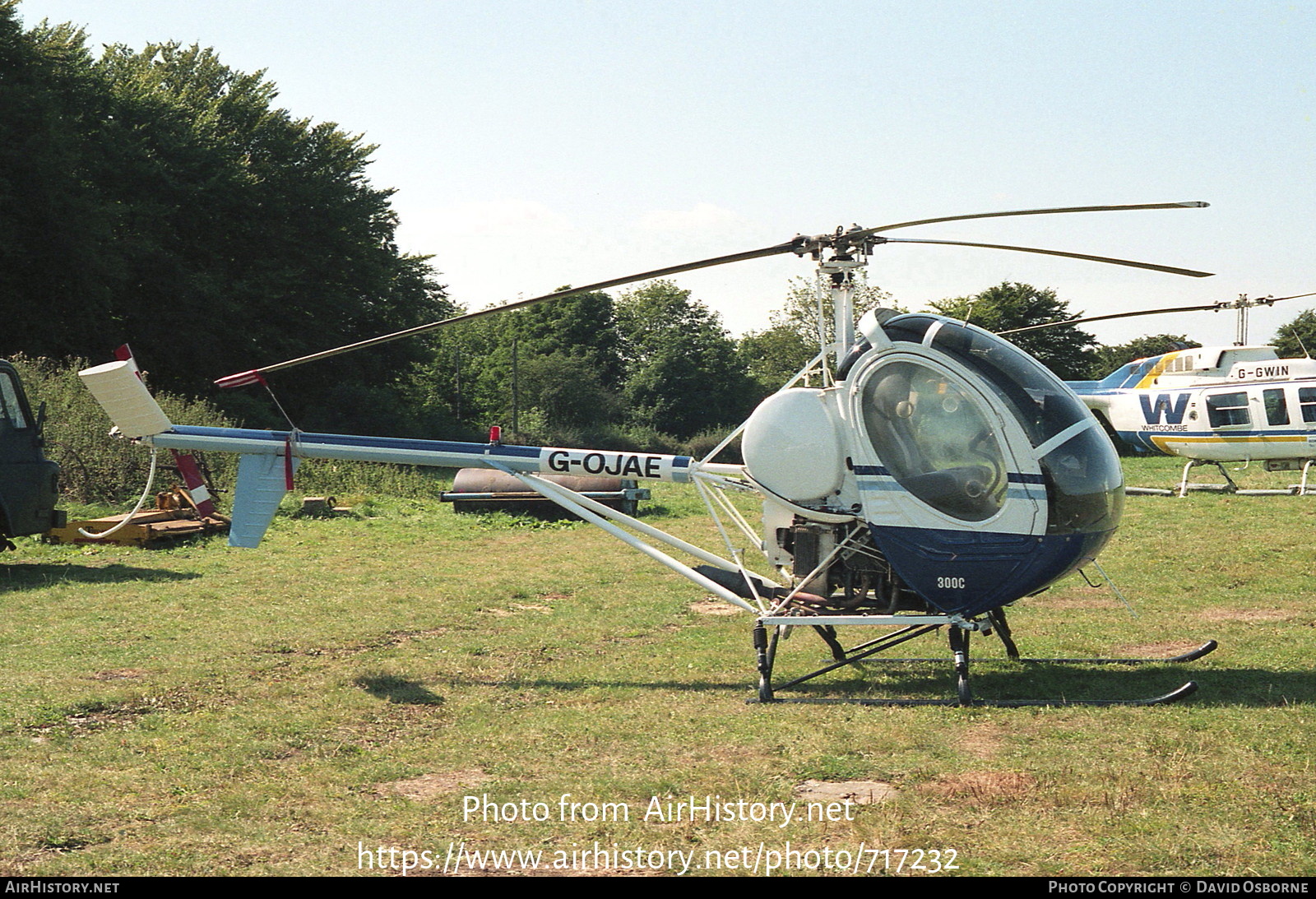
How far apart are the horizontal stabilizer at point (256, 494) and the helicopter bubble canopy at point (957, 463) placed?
14.6 feet

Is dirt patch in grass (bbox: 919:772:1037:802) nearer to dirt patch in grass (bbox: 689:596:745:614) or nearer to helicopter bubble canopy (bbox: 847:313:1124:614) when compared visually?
helicopter bubble canopy (bbox: 847:313:1124:614)

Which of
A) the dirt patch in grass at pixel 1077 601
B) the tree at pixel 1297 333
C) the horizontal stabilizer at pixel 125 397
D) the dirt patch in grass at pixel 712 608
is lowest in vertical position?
the dirt patch in grass at pixel 712 608

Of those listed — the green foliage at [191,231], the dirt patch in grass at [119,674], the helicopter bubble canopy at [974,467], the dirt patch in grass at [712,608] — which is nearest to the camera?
the helicopter bubble canopy at [974,467]

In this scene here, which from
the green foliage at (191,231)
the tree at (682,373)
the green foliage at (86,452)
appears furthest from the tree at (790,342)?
the green foliage at (86,452)

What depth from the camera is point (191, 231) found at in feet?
129

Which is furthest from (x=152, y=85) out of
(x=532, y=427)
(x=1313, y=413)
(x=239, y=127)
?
(x=1313, y=413)

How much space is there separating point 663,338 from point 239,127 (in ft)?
82.3

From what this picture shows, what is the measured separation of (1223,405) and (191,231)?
33.7 meters

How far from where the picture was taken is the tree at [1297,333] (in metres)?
56.9

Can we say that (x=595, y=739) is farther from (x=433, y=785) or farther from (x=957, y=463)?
(x=957, y=463)

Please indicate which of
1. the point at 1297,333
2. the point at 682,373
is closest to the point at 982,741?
the point at 682,373

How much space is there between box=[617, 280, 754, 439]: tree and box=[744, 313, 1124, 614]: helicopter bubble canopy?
4713 centimetres

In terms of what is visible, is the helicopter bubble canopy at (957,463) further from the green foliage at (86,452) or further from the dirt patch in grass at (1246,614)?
the green foliage at (86,452)

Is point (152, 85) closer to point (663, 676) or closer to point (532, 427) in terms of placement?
point (532, 427)
